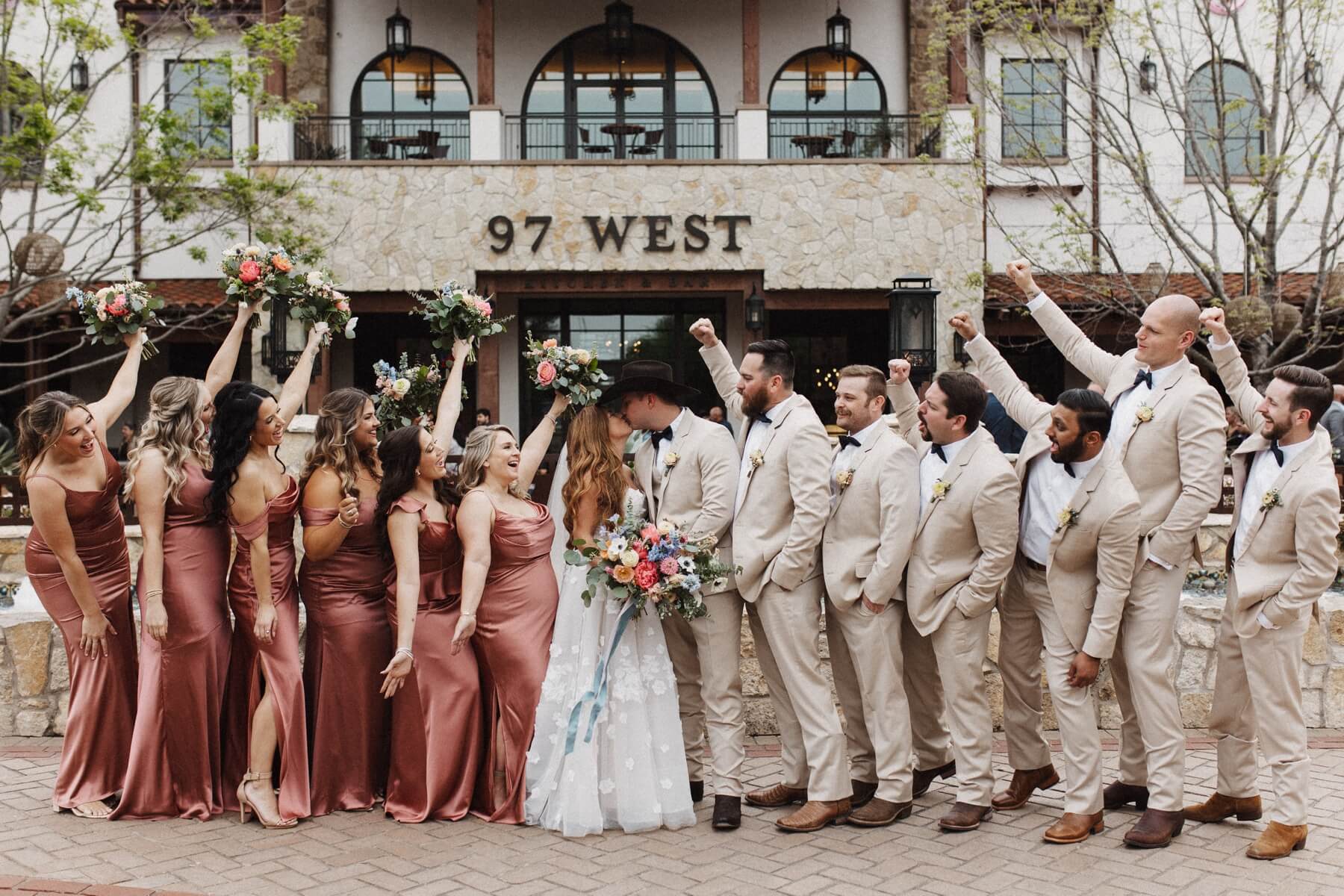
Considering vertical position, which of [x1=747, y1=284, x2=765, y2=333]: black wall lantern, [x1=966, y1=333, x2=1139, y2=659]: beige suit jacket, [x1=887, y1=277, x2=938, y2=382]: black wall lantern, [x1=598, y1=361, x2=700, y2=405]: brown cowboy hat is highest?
[x1=747, y1=284, x2=765, y2=333]: black wall lantern

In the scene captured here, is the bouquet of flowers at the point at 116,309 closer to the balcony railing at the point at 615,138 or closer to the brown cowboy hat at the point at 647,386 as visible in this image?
the brown cowboy hat at the point at 647,386

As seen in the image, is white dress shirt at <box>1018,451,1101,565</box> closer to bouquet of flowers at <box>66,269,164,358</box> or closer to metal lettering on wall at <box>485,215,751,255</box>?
bouquet of flowers at <box>66,269,164,358</box>

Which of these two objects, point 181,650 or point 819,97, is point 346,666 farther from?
point 819,97

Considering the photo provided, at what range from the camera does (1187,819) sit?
231 inches

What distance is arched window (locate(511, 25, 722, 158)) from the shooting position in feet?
64.5

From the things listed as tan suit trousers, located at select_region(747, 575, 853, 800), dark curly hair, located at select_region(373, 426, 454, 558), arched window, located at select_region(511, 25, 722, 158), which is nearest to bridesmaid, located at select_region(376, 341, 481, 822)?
dark curly hair, located at select_region(373, 426, 454, 558)

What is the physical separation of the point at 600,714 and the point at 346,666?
1.33 m

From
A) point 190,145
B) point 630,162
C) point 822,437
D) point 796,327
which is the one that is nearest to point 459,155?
point 630,162

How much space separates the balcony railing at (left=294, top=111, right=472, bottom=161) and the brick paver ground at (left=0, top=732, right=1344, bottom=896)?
14.4 meters

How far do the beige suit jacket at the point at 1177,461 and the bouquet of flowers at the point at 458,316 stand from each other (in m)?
3.37

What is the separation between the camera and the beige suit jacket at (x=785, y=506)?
19.0 feet

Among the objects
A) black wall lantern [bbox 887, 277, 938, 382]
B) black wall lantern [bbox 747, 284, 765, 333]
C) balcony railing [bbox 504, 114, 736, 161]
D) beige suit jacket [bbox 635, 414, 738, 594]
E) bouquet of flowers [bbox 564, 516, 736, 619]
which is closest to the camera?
bouquet of flowers [bbox 564, 516, 736, 619]

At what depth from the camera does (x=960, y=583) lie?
19.0 feet

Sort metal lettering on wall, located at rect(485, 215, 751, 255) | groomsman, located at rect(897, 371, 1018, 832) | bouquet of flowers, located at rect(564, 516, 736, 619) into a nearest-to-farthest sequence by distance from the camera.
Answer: bouquet of flowers, located at rect(564, 516, 736, 619) → groomsman, located at rect(897, 371, 1018, 832) → metal lettering on wall, located at rect(485, 215, 751, 255)
